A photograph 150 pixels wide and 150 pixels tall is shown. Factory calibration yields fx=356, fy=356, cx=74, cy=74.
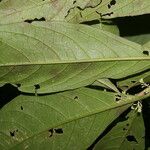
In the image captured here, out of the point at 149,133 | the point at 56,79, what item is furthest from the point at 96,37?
the point at 149,133

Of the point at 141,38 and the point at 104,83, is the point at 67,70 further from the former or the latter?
the point at 141,38

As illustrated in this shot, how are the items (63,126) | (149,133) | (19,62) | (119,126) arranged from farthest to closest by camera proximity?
1. (149,133)
2. (119,126)
3. (63,126)
4. (19,62)

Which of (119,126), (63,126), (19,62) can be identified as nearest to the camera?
(19,62)

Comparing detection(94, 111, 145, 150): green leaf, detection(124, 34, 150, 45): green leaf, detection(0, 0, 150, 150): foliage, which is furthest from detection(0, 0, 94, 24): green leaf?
detection(94, 111, 145, 150): green leaf

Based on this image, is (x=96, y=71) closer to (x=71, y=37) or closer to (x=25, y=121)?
(x=71, y=37)

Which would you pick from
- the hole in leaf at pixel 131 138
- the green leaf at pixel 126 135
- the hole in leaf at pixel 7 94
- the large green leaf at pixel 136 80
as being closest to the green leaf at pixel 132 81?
the large green leaf at pixel 136 80

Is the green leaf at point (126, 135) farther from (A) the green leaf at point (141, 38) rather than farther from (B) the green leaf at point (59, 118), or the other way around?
(A) the green leaf at point (141, 38)
